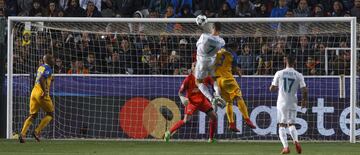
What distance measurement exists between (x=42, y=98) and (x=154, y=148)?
3802 mm

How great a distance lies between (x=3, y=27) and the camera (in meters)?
24.9

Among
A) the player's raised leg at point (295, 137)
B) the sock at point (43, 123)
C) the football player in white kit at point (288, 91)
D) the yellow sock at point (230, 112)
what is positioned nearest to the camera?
the player's raised leg at point (295, 137)

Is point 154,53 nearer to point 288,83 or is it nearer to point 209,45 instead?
point 209,45

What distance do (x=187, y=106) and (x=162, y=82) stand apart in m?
2.23

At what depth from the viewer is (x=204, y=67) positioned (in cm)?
2158

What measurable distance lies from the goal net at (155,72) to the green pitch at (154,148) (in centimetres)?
187

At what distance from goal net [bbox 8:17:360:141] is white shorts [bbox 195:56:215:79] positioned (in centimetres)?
300

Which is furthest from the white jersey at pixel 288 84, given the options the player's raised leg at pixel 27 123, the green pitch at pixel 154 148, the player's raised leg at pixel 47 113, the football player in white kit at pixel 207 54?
the player's raised leg at pixel 27 123

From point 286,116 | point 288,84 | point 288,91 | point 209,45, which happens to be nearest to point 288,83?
point 288,84

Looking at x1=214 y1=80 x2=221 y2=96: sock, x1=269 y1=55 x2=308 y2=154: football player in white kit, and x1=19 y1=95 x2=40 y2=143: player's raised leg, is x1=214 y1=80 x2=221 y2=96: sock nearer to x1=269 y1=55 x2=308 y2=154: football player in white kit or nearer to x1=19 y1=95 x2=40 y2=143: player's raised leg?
x1=269 y1=55 x2=308 y2=154: football player in white kit

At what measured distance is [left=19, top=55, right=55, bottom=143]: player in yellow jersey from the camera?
2292 centimetres

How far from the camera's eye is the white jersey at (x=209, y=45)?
70.0 feet

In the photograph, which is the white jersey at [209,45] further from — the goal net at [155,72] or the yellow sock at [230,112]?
the goal net at [155,72]

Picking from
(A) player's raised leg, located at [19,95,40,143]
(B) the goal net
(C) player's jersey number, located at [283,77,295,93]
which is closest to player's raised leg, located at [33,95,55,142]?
(A) player's raised leg, located at [19,95,40,143]
